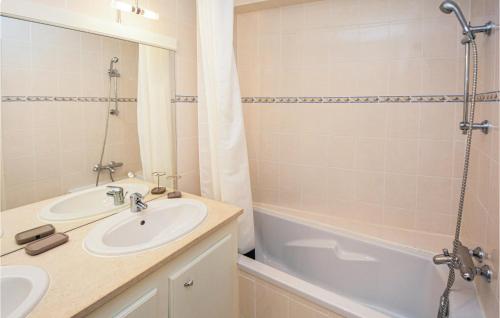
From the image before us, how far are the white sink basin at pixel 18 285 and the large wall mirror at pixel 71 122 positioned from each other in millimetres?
176

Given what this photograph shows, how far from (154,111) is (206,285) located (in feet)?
3.40

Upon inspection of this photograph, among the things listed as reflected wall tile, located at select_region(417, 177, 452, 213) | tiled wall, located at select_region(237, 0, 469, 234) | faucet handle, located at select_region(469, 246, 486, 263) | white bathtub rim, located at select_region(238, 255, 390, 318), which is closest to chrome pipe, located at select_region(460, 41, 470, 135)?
tiled wall, located at select_region(237, 0, 469, 234)

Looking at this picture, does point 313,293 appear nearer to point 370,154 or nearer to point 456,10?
point 370,154

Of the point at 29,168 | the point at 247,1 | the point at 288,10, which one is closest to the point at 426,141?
the point at 288,10

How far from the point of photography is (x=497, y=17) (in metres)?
1.11

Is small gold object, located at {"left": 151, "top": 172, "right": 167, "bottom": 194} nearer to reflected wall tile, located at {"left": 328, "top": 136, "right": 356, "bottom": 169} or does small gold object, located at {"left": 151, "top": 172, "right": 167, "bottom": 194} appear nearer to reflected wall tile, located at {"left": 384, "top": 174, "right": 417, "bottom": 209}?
reflected wall tile, located at {"left": 328, "top": 136, "right": 356, "bottom": 169}

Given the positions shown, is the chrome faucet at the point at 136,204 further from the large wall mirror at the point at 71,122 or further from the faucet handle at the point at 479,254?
the faucet handle at the point at 479,254

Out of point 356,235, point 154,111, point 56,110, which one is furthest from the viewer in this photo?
point 356,235

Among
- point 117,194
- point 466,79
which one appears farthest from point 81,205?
point 466,79

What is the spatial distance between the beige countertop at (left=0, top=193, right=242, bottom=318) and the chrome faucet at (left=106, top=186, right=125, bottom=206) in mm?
240

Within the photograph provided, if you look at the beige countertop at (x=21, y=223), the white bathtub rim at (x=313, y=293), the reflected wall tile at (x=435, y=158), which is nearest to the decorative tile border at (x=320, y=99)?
the reflected wall tile at (x=435, y=158)

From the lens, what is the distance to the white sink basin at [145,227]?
975 millimetres

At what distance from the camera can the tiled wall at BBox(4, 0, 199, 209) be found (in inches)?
62.6

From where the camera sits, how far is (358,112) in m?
1.81
